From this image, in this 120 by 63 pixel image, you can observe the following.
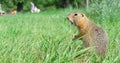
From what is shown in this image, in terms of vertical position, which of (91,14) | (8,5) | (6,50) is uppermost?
(6,50)

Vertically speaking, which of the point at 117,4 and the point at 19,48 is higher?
the point at 19,48

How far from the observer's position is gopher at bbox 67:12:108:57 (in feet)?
10.4

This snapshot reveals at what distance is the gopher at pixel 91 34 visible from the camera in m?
3.17

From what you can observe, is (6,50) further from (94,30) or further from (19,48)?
(94,30)

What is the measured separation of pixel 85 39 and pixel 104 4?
4004 mm

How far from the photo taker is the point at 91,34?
11.2 ft

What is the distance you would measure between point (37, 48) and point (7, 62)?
0.76m

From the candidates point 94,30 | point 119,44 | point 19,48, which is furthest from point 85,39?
point 19,48

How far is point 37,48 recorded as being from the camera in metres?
3.28

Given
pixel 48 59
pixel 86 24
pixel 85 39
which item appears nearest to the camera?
pixel 48 59

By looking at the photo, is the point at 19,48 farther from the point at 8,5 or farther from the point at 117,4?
the point at 8,5

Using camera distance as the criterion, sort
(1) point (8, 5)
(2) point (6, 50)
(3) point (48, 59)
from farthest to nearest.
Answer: (1) point (8, 5), (2) point (6, 50), (3) point (48, 59)

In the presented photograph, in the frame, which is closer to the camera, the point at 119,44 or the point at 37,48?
the point at 37,48

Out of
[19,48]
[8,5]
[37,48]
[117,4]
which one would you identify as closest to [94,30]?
[37,48]
